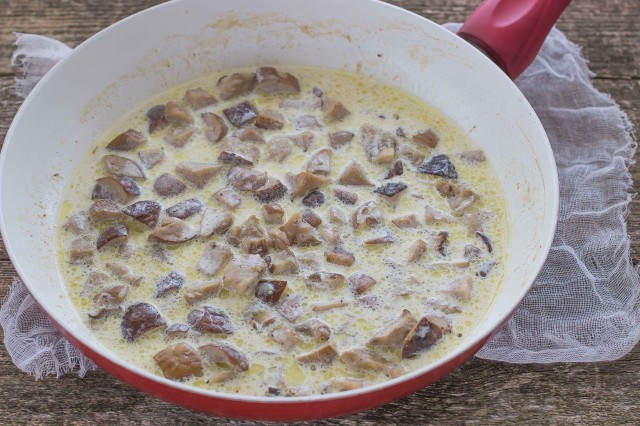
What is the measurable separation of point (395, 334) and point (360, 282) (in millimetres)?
199

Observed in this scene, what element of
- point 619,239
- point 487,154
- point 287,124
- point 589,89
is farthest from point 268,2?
point 619,239

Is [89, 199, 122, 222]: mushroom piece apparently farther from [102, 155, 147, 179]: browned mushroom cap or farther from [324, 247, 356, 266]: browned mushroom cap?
[324, 247, 356, 266]: browned mushroom cap

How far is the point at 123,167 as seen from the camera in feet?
8.70

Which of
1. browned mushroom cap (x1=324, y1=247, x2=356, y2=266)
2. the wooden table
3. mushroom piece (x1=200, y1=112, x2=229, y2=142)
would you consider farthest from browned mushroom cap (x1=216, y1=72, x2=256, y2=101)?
the wooden table

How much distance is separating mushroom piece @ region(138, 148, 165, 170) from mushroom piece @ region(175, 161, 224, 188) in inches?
3.0

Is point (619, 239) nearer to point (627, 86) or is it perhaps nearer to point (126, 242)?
point (627, 86)

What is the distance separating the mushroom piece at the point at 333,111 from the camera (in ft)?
9.27

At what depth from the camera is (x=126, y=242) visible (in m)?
2.45

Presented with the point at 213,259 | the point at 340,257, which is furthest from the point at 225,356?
the point at 340,257

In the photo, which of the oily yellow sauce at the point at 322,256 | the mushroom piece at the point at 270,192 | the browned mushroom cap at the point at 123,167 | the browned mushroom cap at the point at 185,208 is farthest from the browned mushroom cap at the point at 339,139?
the browned mushroom cap at the point at 123,167

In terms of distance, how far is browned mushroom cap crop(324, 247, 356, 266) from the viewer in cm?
238

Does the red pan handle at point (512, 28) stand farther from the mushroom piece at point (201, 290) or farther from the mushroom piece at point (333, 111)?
the mushroom piece at point (201, 290)

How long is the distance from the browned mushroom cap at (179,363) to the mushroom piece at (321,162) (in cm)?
73

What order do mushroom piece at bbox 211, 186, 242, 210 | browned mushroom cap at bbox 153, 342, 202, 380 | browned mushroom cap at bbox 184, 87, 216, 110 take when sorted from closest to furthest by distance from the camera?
browned mushroom cap at bbox 153, 342, 202, 380, mushroom piece at bbox 211, 186, 242, 210, browned mushroom cap at bbox 184, 87, 216, 110
